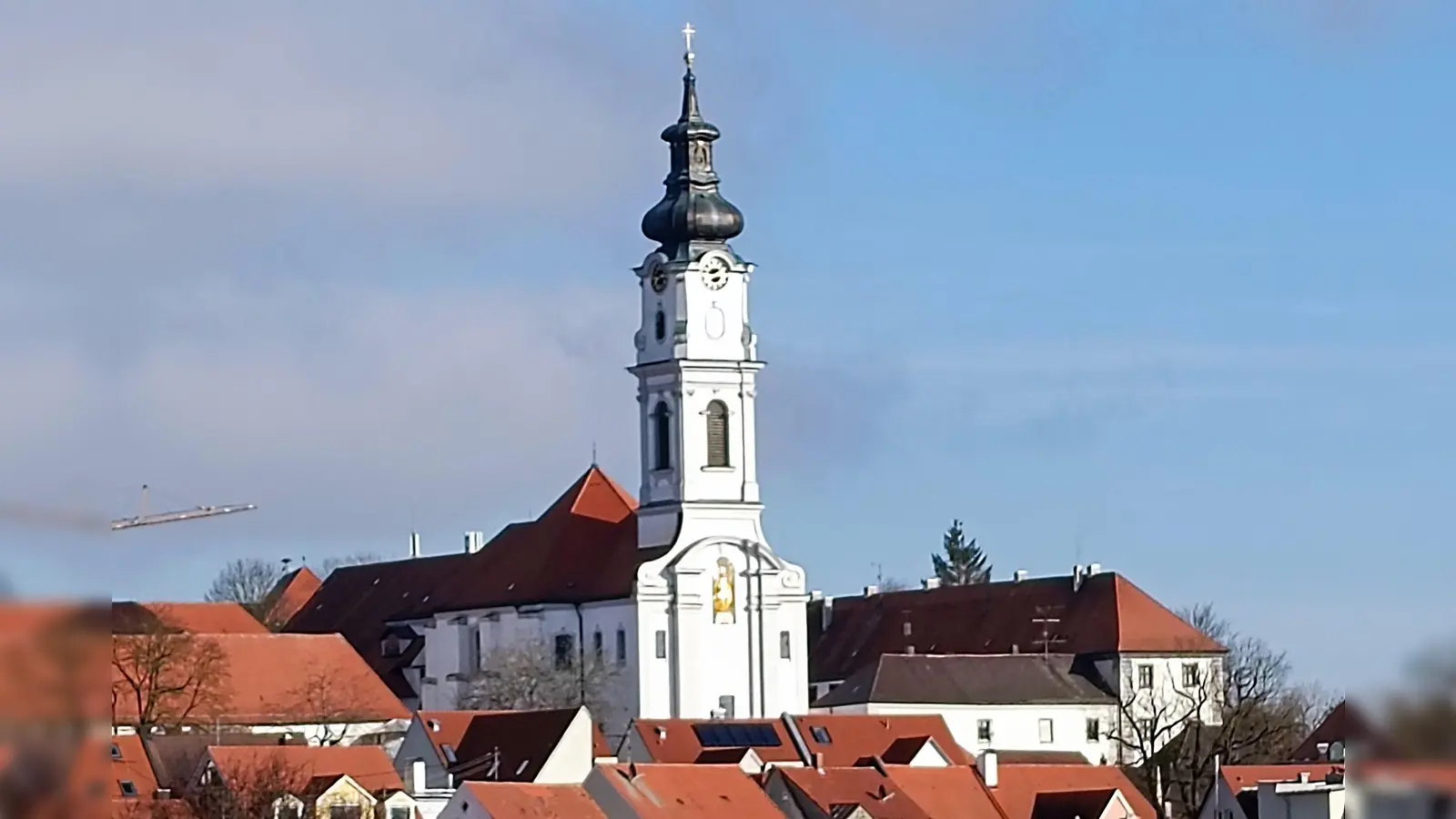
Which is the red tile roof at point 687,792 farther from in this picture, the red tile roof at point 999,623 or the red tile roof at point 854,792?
the red tile roof at point 999,623

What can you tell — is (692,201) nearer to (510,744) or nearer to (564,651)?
(564,651)

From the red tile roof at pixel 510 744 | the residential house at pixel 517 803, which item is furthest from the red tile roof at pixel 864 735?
the residential house at pixel 517 803

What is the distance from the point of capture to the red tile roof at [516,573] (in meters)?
114

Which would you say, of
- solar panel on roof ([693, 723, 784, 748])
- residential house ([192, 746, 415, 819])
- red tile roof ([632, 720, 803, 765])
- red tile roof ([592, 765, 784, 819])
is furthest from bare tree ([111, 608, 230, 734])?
solar panel on roof ([693, 723, 784, 748])

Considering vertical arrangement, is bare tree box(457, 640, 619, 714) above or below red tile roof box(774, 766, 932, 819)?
above

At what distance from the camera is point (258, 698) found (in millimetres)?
104812

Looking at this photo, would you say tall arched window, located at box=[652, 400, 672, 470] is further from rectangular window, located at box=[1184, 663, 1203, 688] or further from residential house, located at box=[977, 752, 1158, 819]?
residential house, located at box=[977, 752, 1158, 819]

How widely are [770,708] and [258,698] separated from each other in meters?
17.2

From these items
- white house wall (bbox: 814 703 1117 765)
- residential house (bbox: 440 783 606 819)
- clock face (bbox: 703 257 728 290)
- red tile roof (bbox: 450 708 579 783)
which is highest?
clock face (bbox: 703 257 728 290)

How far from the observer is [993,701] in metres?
118

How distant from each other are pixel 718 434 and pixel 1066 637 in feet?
75.7

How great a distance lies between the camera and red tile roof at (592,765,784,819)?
227 feet

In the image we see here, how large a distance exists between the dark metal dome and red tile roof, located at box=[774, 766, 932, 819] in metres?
34.9

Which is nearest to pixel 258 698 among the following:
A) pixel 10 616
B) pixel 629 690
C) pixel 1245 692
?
pixel 629 690
